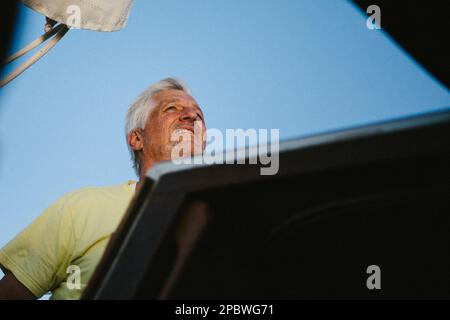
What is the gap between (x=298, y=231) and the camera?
36.5 inches

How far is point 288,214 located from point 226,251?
0.12 metres

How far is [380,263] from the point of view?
3.09 ft

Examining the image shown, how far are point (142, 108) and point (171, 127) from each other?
32 cm

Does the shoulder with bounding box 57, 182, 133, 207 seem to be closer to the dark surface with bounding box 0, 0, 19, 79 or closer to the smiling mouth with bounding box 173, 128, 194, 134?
the smiling mouth with bounding box 173, 128, 194, 134

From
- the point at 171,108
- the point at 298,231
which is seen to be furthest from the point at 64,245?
the point at 298,231

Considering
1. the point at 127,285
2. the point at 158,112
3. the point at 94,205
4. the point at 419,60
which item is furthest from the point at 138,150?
the point at 127,285

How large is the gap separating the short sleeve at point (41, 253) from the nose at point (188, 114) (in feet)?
4.15

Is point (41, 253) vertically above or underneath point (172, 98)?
underneath

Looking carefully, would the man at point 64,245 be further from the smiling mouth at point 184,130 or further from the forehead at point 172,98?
the forehead at point 172,98

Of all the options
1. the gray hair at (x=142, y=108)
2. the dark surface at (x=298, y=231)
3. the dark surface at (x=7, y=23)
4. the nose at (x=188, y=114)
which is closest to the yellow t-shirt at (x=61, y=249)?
the dark surface at (x=7, y=23)
